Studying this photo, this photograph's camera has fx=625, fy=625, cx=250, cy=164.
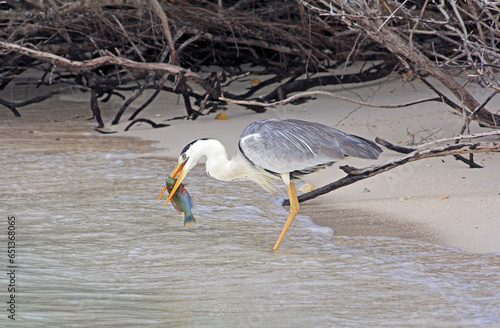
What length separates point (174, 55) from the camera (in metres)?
7.06

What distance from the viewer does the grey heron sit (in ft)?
12.7

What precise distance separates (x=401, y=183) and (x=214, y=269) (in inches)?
82.0

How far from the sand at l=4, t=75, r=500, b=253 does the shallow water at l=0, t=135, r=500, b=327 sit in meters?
0.22

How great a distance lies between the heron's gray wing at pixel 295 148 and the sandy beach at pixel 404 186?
1.81ft

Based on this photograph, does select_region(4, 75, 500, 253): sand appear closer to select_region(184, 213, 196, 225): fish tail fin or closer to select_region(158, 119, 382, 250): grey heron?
select_region(158, 119, 382, 250): grey heron

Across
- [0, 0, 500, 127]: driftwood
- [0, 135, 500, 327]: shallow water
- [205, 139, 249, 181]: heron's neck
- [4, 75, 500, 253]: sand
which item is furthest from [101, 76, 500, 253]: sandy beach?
[205, 139, 249, 181]: heron's neck

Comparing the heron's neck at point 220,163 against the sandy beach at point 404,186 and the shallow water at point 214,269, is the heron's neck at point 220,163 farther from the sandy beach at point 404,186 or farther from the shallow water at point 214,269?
the sandy beach at point 404,186

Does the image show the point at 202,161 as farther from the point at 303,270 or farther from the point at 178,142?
the point at 303,270

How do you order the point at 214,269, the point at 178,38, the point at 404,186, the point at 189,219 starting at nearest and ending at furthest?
the point at 214,269 < the point at 189,219 < the point at 404,186 < the point at 178,38

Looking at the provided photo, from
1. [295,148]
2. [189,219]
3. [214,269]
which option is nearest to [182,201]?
[189,219]

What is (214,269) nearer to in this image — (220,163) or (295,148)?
(220,163)

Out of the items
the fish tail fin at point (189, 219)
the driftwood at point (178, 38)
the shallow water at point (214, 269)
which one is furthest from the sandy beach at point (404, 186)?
the fish tail fin at point (189, 219)

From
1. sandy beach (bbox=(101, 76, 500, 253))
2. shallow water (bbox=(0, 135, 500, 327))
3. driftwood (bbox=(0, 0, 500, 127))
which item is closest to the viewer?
shallow water (bbox=(0, 135, 500, 327))

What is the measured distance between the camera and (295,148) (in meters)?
3.90
